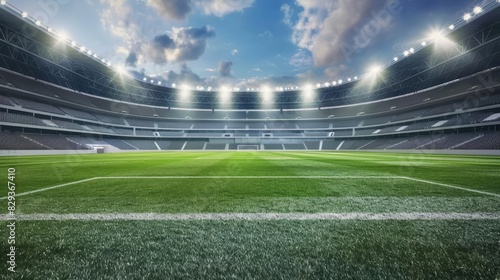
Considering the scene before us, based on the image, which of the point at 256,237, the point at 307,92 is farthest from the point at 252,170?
the point at 307,92

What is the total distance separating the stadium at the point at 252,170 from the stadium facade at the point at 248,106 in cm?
28

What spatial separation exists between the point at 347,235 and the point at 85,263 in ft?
6.15

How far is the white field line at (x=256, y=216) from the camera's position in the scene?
227cm

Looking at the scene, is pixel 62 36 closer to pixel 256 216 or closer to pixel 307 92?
pixel 256 216

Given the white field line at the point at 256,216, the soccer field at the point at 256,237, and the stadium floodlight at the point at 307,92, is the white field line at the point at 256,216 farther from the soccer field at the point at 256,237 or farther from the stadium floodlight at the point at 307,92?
the stadium floodlight at the point at 307,92

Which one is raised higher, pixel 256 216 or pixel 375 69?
pixel 375 69

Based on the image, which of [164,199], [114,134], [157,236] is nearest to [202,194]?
[164,199]

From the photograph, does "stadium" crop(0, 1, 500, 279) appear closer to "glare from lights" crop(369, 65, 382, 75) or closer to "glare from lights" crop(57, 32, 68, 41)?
"glare from lights" crop(369, 65, 382, 75)

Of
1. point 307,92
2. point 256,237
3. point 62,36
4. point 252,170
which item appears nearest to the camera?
point 256,237

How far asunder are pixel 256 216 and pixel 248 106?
59.9 metres

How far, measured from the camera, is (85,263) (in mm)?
1408

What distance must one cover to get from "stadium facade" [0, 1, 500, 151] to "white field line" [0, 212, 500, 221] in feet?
86.4

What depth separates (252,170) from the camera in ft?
24.0

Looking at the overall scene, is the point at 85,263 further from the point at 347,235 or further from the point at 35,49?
the point at 35,49
